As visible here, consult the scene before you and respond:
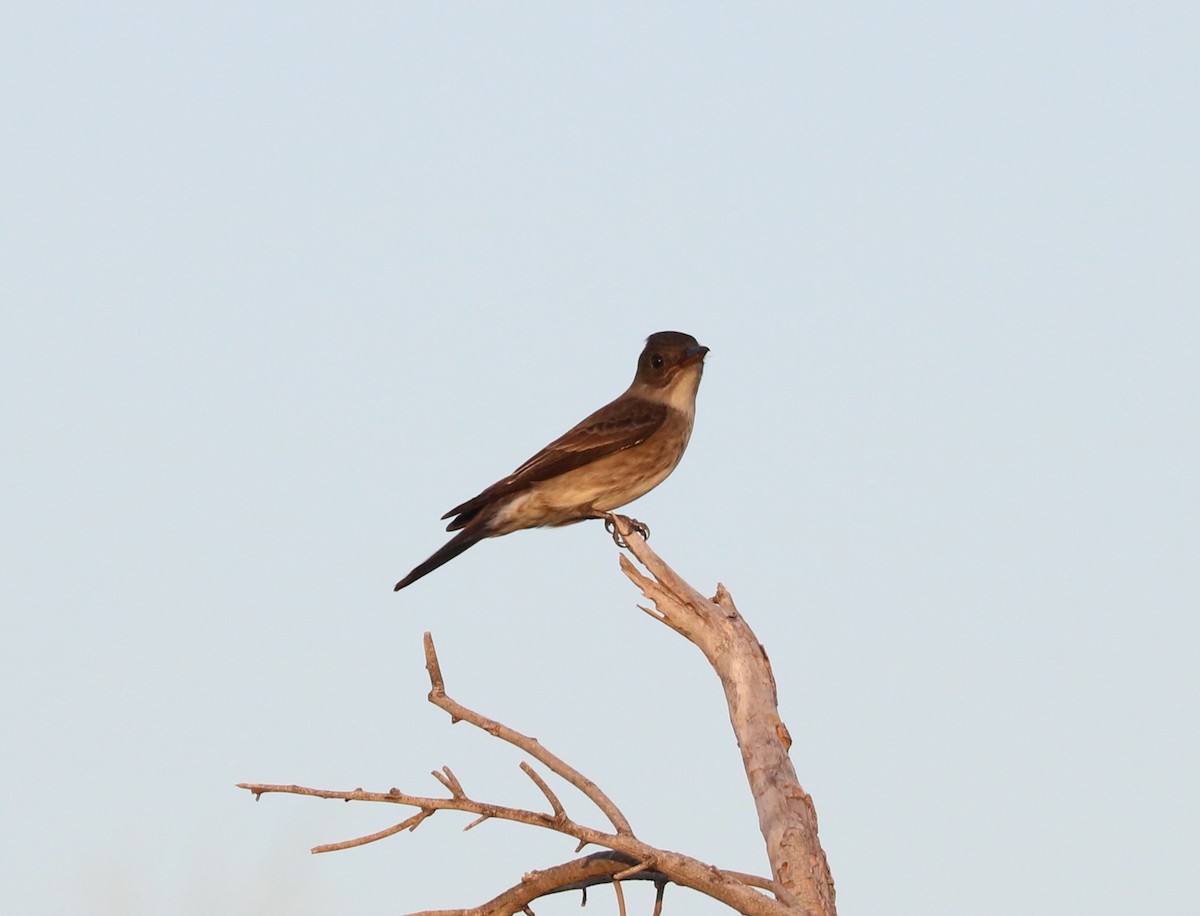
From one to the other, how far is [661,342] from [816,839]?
7499mm

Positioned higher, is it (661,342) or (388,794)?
(661,342)

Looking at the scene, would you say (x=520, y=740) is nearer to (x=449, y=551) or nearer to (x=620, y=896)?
(x=620, y=896)

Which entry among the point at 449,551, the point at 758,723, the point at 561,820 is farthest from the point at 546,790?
the point at 449,551

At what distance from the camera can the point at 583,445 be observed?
1374 centimetres

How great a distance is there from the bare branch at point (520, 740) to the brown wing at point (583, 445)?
620cm

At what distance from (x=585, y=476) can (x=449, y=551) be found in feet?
4.04

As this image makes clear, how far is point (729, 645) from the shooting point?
878cm

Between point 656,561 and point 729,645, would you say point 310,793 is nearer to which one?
point 729,645

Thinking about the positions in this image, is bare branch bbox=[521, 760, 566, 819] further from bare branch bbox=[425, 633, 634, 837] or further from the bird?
the bird

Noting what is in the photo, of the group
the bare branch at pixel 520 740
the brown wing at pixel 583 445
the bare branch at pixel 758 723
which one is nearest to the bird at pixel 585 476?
the brown wing at pixel 583 445

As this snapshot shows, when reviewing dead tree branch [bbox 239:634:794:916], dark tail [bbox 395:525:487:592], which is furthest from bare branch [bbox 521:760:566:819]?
dark tail [bbox 395:525:487:592]

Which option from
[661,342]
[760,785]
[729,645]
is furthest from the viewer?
[661,342]

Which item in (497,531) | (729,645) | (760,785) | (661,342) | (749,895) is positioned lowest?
(749,895)

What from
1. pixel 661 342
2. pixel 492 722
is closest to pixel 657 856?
pixel 492 722
